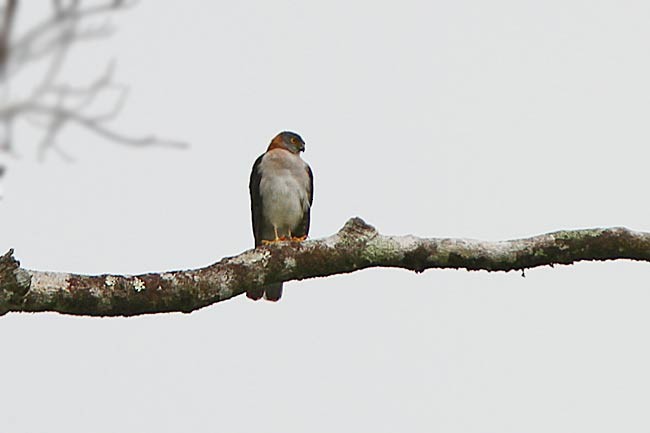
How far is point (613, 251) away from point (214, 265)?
127 cm

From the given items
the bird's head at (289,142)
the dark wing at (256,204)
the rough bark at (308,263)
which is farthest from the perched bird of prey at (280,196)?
the rough bark at (308,263)

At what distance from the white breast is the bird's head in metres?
0.56

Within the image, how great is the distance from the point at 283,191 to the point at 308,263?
4.30m

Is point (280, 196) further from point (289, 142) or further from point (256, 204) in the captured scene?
point (289, 142)

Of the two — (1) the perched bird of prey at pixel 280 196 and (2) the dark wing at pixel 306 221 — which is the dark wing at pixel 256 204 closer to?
(1) the perched bird of prey at pixel 280 196

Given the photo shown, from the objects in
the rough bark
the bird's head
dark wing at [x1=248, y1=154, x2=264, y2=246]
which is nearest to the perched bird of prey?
dark wing at [x1=248, y1=154, x2=264, y2=246]

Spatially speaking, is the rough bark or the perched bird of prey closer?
the rough bark

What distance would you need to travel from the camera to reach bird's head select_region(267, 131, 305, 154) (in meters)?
8.54

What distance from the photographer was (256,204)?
7.87m

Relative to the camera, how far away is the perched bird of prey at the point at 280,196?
772 centimetres

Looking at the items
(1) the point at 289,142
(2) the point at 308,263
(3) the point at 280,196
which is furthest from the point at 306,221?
(2) the point at 308,263

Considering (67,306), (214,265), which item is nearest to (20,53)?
(67,306)

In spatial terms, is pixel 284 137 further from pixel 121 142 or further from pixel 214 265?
pixel 121 142

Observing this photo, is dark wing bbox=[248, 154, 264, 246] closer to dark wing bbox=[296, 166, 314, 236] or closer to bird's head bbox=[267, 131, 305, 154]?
dark wing bbox=[296, 166, 314, 236]
